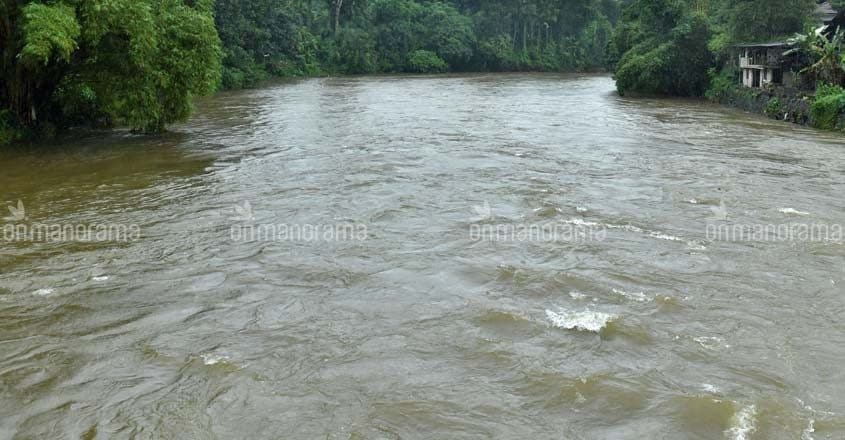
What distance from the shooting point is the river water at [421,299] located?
6.09 metres

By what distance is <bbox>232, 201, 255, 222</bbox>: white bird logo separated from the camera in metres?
12.1

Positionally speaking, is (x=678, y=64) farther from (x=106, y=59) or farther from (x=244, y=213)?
(x=244, y=213)

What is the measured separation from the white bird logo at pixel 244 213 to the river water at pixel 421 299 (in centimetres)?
6

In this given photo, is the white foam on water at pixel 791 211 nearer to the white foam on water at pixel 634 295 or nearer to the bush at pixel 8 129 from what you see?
the white foam on water at pixel 634 295

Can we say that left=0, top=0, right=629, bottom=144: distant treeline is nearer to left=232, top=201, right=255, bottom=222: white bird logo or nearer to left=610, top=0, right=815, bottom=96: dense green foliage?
left=232, top=201, right=255, bottom=222: white bird logo

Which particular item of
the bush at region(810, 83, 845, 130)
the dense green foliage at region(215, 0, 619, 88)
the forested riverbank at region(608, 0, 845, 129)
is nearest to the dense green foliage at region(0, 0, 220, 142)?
the bush at region(810, 83, 845, 130)

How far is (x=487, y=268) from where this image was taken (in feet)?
31.4

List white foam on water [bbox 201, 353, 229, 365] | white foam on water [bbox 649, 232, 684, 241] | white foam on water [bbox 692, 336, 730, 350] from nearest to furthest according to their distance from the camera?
1. white foam on water [bbox 201, 353, 229, 365]
2. white foam on water [bbox 692, 336, 730, 350]
3. white foam on water [bbox 649, 232, 684, 241]

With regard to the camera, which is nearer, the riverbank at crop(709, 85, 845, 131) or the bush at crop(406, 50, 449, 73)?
the riverbank at crop(709, 85, 845, 131)

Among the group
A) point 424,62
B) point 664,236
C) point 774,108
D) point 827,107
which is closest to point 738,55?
point 774,108

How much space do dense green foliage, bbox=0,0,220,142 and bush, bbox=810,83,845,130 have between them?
19.2 meters

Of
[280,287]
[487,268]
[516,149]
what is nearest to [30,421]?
[280,287]

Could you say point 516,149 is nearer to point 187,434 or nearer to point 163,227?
point 163,227

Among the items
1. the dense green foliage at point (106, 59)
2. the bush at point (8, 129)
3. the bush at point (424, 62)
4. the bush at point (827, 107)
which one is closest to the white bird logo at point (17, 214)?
the dense green foliage at point (106, 59)
